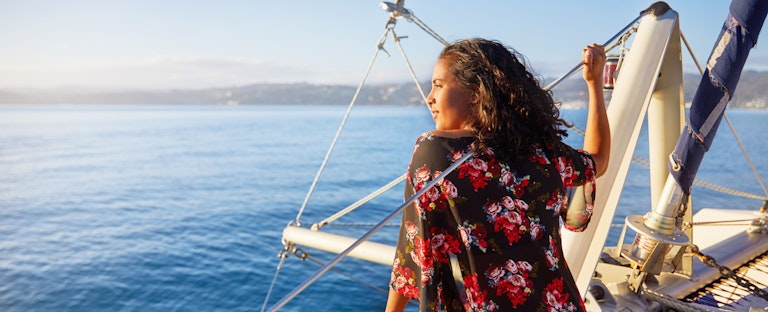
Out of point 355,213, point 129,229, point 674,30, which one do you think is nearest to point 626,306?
point 674,30

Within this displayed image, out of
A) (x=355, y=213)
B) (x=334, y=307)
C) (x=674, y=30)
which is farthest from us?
(x=355, y=213)

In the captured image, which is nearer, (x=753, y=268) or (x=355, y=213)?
(x=753, y=268)

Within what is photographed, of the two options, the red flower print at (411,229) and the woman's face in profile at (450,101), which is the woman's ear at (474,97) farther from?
the red flower print at (411,229)

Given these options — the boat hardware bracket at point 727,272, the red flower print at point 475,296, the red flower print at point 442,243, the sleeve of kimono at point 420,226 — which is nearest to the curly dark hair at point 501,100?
the sleeve of kimono at point 420,226

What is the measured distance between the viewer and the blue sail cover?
10.0 feet

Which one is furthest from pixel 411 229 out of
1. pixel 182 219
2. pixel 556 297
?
pixel 182 219

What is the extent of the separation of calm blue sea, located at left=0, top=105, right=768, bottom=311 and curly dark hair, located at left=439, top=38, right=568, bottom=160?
2371 millimetres

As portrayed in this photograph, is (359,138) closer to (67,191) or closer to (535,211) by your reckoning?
(67,191)

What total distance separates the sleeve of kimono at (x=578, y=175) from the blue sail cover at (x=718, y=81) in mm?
1873

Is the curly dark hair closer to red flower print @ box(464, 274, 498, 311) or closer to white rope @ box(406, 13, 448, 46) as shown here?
red flower print @ box(464, 274, 498, 311)

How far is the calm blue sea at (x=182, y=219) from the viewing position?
13.7 meters

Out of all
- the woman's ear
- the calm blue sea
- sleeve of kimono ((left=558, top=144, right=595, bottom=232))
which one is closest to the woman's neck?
the woman's ear

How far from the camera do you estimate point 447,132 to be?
148 centimetres

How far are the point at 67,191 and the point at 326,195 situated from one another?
636 inches
